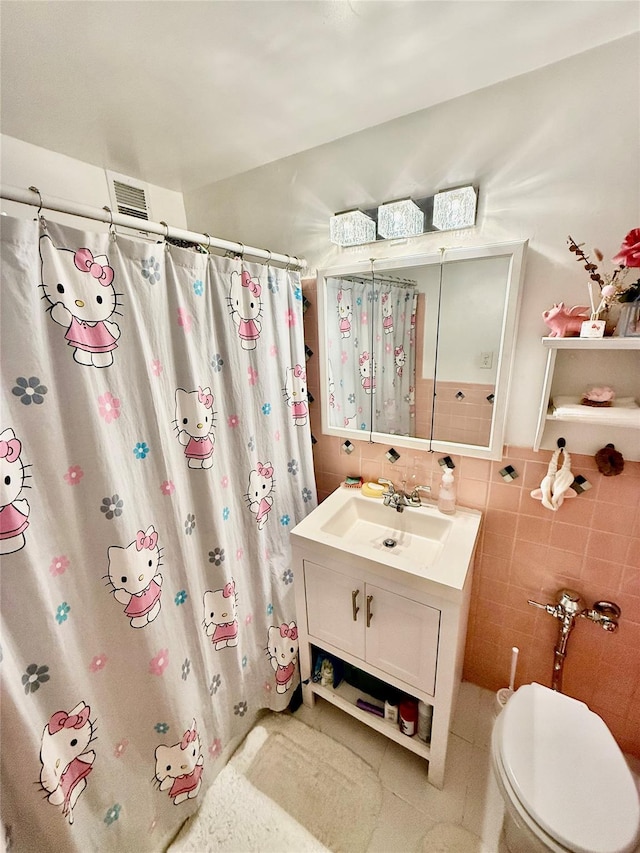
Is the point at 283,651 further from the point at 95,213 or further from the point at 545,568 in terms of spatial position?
the point at 95,213

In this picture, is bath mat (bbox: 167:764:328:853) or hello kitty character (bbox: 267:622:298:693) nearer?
bath mat (bbox: 167:764:328:853)

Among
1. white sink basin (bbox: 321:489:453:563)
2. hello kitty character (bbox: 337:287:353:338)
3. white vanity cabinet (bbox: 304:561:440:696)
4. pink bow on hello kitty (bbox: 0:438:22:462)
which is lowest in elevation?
white vanity cabinet (bbox: 304:561:440:696)

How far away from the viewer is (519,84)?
0.96 metres

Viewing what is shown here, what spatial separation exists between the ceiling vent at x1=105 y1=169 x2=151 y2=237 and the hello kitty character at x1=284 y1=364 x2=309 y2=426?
0.86m

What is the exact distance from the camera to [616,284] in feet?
3.04

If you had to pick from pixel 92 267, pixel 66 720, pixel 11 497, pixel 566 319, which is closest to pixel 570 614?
pixel 566 319

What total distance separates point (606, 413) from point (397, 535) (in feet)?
2.79

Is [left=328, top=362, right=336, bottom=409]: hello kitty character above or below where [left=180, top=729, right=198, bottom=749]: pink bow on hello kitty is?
above

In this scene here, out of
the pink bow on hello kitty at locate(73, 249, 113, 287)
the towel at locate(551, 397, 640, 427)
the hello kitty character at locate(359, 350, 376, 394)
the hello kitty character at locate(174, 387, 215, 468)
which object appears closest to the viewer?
the pink bow on hello kitty at locate(73, 249, 113, 287)

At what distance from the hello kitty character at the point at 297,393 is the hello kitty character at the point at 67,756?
3.68 feet

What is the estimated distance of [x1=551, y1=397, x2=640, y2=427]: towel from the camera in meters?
0.90

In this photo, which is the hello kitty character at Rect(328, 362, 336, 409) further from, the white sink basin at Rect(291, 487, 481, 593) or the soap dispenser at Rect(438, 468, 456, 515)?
the soap dispenser at Rect(438, 468, 456, 515)

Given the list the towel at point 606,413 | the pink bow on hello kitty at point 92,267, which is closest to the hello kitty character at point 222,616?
the pink bow on hello kitty at point 92,267

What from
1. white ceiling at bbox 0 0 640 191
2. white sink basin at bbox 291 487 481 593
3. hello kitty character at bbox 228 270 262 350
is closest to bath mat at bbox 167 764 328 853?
white sink basin at bbox 291 487 481 593
